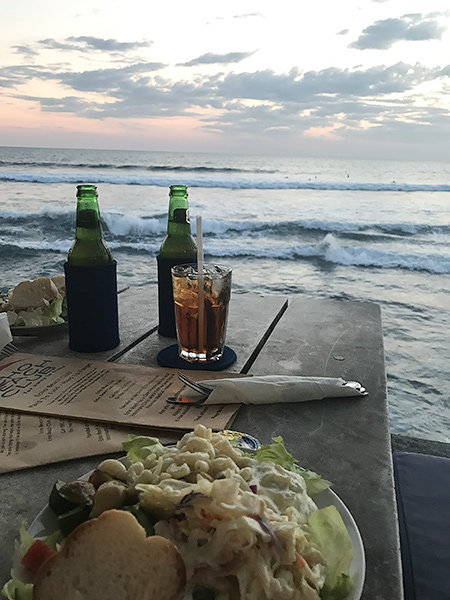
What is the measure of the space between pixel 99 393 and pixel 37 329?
0.46 m

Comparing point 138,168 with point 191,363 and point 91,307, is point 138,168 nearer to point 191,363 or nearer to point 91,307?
point 91,307

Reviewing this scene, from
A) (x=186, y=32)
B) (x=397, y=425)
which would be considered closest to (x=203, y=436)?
(x=397, y=425)

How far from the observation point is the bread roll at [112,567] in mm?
410

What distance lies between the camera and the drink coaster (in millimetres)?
1138

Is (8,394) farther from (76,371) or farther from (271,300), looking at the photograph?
(271,300)

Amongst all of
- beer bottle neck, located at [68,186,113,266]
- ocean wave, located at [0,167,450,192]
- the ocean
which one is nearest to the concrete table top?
beer bottle neck, located at [68,186,113,266]

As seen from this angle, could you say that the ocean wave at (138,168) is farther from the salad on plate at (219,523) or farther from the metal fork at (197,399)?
the salad on plate at (219,523)

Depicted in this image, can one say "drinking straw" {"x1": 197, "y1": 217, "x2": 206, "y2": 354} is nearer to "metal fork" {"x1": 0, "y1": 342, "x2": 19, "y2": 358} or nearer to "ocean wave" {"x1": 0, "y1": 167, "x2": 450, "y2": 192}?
"metal fork" {"x1": 0, "y1": 342, "x2": 19, "y2": 358}

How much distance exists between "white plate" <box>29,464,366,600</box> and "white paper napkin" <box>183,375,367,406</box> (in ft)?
1.16

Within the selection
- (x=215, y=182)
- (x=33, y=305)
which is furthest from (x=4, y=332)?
(x=215, y=182)

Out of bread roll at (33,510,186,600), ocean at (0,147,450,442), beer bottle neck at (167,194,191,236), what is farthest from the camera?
ocean at (0,147,450,442)

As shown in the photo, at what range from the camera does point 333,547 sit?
50 centimetres

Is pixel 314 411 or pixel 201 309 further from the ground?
pixel 201 309

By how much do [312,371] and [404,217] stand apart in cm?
1166
